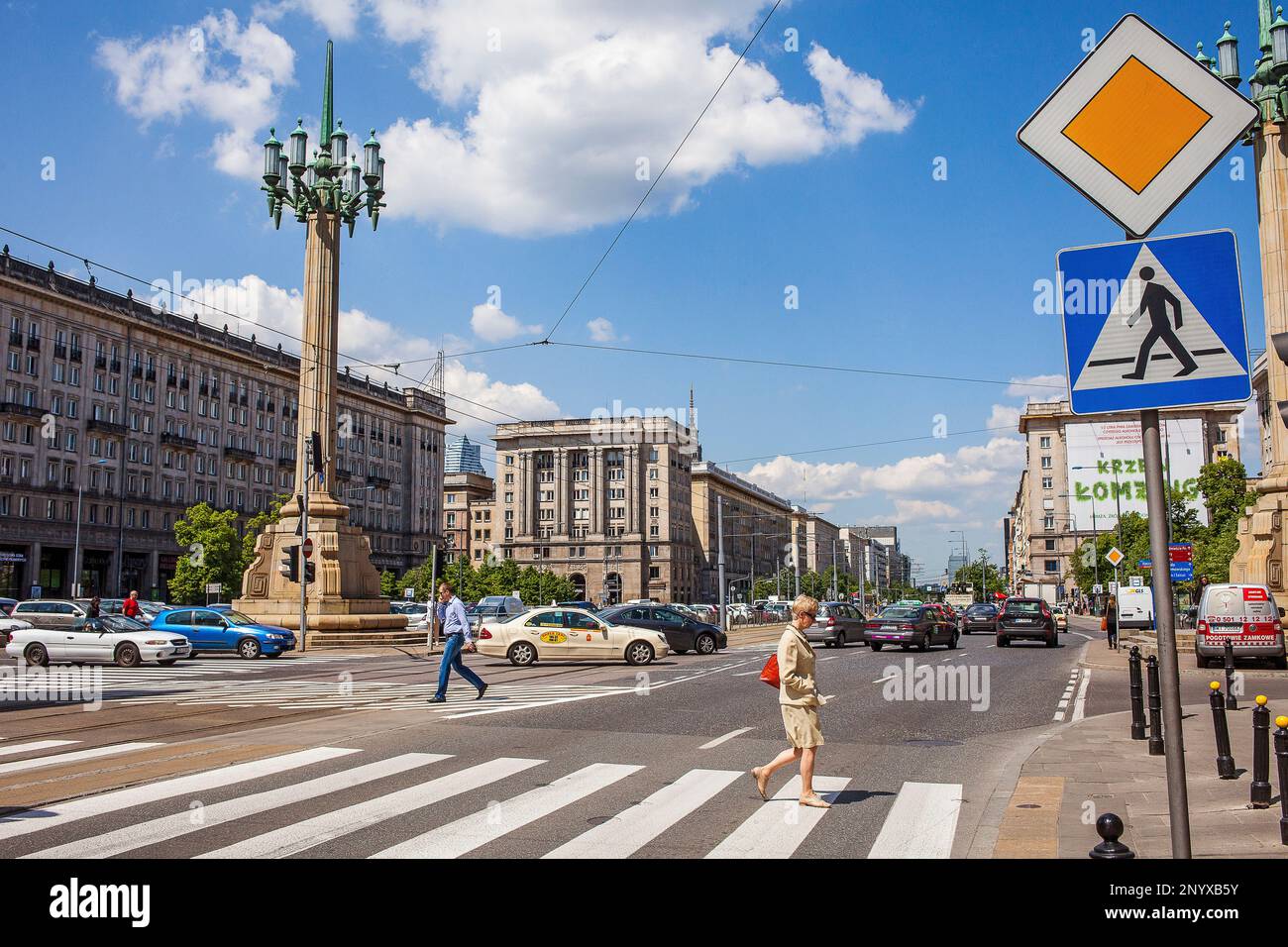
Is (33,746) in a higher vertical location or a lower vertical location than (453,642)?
lower

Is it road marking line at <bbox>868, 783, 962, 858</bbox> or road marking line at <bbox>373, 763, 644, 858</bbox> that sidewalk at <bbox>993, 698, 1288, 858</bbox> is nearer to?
road marking line at <bbox>868, 783, 962, 858</bbox>

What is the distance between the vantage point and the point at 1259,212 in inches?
1137

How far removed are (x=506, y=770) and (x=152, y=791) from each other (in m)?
2.97

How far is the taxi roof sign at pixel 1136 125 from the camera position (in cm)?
379

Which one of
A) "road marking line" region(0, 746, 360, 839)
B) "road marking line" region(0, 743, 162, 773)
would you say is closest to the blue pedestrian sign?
"road marking line" region(0, 746, 360, 839)

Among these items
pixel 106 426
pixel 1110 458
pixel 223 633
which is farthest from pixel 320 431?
pixel 1110 458

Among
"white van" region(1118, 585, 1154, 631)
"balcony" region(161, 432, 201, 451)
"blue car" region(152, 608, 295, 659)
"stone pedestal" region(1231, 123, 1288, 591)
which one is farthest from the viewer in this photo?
"balcony" region(161, 432, 201, 451)

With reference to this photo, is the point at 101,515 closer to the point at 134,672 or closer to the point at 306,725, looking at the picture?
the point at 134,672

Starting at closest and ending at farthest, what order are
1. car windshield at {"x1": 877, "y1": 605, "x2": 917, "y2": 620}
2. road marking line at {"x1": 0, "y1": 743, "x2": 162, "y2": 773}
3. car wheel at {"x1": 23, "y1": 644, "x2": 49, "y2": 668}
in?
road marking line at {"x1": 0, "y1": 743, "x2": 162, "y2": 773}, car wheel at {"x1": 23, "y1": 644, "x2": 49, "y2": 668}, car windshield at {"x1": 877, "y1": 605, "x2": 917, "y2": 620}

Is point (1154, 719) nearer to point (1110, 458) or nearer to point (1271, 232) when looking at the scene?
point (1271, 232)

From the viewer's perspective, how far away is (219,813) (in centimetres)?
763

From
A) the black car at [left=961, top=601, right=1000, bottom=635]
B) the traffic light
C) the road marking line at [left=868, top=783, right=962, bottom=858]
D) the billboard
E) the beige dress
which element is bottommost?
the black car at [left=961, top=601, right=1000, bottom=635]

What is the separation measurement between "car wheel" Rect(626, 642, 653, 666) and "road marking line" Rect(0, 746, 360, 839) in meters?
15.1

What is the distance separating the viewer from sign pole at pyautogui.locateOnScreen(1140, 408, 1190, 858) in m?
3.62
